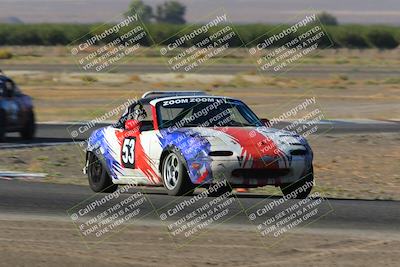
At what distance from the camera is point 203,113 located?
14.6 meters

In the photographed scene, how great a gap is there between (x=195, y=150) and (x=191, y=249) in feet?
11.8

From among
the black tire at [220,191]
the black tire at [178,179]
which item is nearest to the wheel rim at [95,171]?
the black tire at [178,179]

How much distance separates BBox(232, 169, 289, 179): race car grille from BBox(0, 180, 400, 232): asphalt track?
1.07 ft

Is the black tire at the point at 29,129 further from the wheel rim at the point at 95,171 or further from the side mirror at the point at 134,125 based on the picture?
the side mirror at the point at 134,125

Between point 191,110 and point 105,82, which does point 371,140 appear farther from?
point 105,82

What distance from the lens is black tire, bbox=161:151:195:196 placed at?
45.0 ft

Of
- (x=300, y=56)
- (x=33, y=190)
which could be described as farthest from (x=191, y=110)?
(x=300, y=56)

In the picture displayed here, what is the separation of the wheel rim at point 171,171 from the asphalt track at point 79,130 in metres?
9.84

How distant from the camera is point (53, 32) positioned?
138500 millimetres
